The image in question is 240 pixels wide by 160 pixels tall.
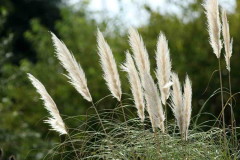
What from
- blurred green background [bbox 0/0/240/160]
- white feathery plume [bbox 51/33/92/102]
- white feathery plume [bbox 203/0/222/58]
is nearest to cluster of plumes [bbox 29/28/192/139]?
white feathery plume [bbox 51/33/92/102]

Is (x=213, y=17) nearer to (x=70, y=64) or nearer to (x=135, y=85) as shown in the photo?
(x=135, y=85)

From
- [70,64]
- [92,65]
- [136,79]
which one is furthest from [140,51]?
[92,65]

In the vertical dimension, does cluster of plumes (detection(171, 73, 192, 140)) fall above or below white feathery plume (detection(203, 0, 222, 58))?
below

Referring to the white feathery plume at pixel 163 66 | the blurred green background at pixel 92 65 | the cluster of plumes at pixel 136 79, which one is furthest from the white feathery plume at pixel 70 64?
the blurred green background at pixel 92 65

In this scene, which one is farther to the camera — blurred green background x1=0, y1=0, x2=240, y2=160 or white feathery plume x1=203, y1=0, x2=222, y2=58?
blurred green background x1=0, y1=0, x2=240, y2=160

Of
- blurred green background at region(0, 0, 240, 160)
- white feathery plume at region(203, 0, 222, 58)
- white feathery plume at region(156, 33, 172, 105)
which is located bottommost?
blurred green background at region(0, 0, 240, 160)

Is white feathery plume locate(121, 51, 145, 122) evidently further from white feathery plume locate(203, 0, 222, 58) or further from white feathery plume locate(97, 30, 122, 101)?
white feathery plume locate(203, 0, 222, 58)

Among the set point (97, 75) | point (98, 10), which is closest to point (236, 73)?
point (97, 75)

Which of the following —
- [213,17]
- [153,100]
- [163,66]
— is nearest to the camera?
[153,100]

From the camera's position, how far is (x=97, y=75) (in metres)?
9.10

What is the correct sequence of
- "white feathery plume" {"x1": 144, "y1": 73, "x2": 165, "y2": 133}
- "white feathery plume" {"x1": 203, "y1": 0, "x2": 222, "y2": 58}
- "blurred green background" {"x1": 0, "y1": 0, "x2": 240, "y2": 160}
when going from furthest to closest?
"blurred green background" {"x1": 0, "y1": 0, "x2": 240, "y2": 160} < "white feathery plume" {"x1": 203, "y1": 0, "x2": 222, "y2": 58} < "white feathery plume" {"x1": 144, "y1": 73, "x2": 165, "y2": 133}

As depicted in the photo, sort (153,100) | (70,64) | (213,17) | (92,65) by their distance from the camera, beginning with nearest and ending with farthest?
(153,100) → (70,64) → (213,17) → (92,65)

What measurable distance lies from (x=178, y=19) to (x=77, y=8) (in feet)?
16.9

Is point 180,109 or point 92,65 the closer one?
point 180,109
